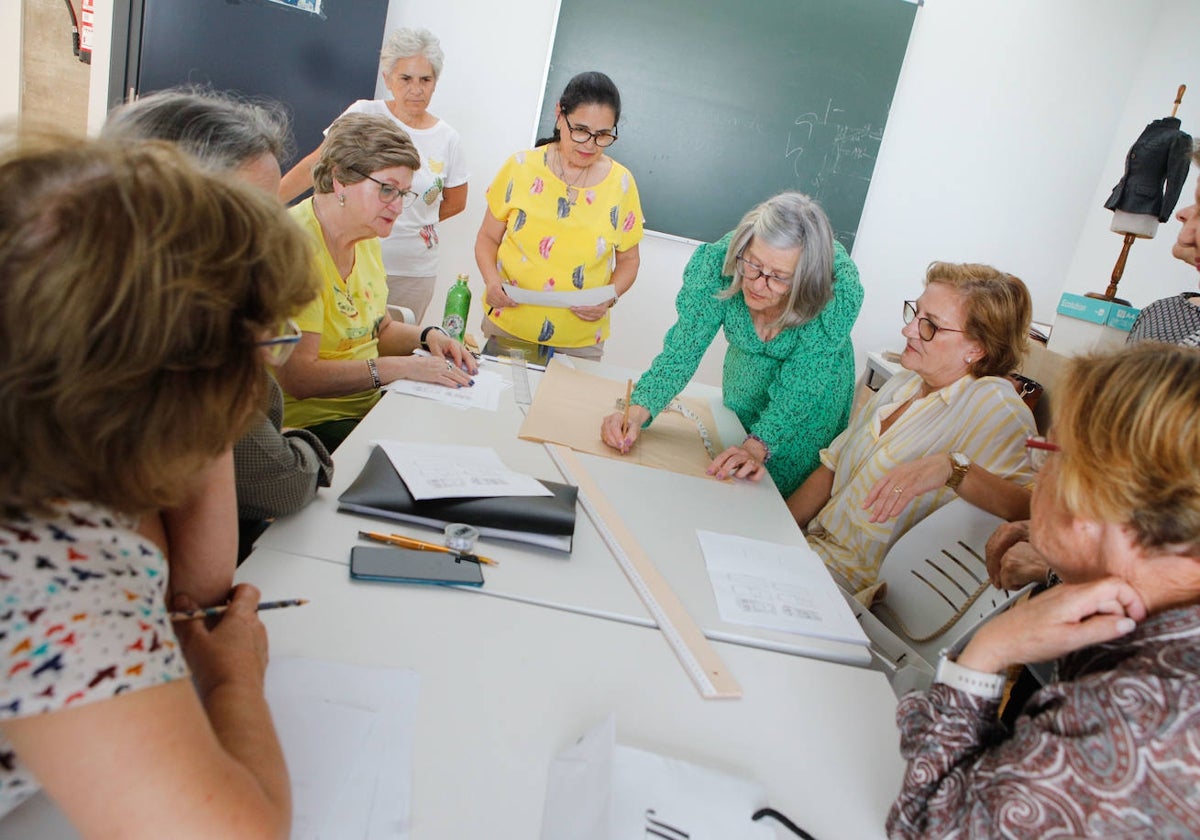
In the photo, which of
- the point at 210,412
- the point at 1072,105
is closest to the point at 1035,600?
the point at 210,412

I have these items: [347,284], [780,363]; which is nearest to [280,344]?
[347,284]

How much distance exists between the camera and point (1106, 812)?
73cm

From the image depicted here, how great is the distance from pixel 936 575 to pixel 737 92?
9.85ft

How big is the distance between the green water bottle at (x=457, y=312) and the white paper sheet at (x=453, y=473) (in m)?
0.87

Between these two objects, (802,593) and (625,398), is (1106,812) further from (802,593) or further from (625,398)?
(625,398)

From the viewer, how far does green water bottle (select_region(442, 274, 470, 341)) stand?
2.53 meters

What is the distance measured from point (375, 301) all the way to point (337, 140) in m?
0.47

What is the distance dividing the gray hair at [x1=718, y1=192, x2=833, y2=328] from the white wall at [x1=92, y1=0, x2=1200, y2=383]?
7.12 feet

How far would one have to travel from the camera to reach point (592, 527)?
1.54 m

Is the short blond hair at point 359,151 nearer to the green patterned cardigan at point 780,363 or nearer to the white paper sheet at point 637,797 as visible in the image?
the green patterned cardigan at point 780,363

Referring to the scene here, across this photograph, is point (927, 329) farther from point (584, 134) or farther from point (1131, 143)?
point (1131, 143)

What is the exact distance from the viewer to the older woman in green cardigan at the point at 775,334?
2018mm

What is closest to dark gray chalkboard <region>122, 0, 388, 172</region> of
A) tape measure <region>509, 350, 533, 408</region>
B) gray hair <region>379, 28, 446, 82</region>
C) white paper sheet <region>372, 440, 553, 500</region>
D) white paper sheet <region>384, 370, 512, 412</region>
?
gray hair <region>379, 28, 446, 82</region>

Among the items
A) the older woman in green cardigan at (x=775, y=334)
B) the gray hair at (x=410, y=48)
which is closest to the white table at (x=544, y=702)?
the older woman in green cardigan at (x=775, y=334)
